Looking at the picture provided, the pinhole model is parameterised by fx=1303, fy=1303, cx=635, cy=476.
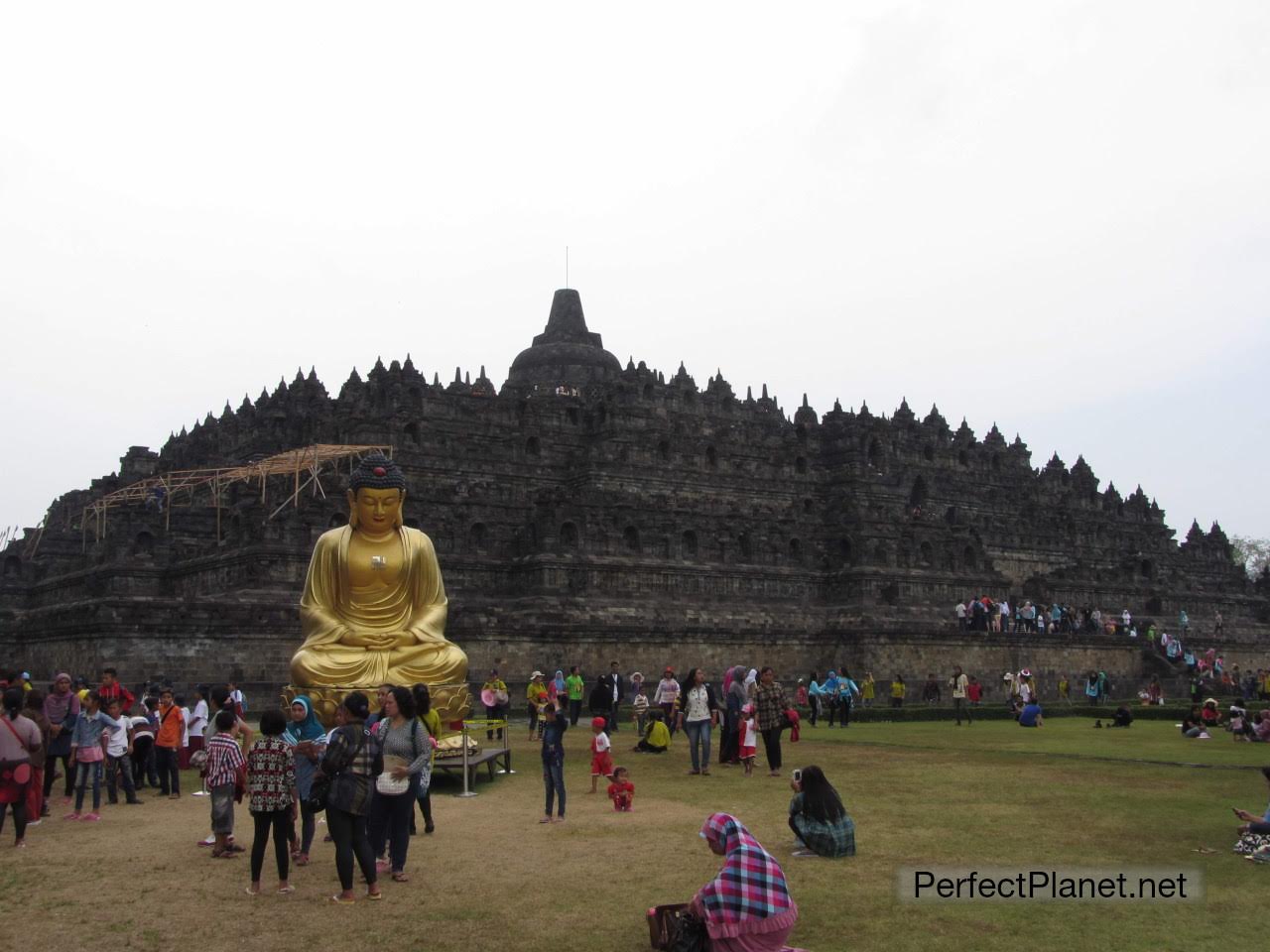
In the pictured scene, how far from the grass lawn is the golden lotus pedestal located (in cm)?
197

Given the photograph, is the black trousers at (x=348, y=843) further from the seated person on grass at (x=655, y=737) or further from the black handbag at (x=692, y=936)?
the seated person on grass at (x=655, y=737)

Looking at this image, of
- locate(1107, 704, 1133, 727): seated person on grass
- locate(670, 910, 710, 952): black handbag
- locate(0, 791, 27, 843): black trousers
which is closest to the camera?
locate(670, 910, 710, 952): black handbag

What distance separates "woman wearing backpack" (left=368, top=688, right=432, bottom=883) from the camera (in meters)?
12.3

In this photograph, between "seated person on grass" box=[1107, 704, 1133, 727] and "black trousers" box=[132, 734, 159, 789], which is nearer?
"black trousers" box=[132, 734, 159, 789]

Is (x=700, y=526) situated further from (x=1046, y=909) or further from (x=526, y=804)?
(x=1046, y=909)

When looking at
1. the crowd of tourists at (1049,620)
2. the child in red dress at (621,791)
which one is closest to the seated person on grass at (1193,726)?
the child in red dress at (621,791)

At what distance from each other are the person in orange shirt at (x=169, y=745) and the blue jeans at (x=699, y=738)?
7.75 meters

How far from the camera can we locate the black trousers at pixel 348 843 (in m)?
11.7

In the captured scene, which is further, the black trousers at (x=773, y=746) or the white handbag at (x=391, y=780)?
the black trousers at (x=773, y=746)

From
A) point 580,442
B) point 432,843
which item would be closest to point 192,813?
point 432,843

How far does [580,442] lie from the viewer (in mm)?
54781

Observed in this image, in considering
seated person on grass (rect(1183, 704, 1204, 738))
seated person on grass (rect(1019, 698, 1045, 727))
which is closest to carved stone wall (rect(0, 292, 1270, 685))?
seated person on grass (rect(1019, 698, 1045, 727))

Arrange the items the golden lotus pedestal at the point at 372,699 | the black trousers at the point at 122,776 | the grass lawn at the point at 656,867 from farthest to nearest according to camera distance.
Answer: the golden lotus pedestal at the point at 372,699 → the black trousers at the point at 122,776 → the grass lawn at the point at 656,867

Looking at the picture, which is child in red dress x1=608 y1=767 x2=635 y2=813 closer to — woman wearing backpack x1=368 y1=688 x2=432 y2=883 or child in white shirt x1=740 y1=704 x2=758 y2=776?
woman wearing backpack x1=368 y1=688 x2=432 y2=883
